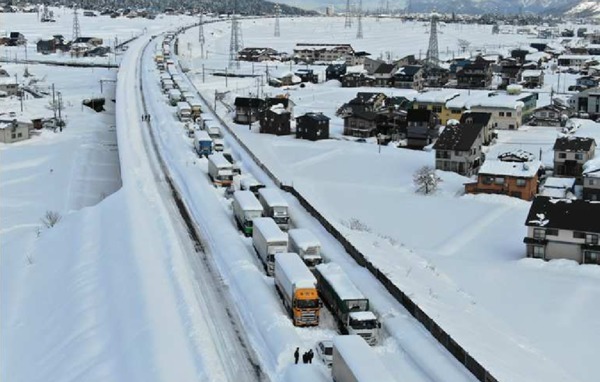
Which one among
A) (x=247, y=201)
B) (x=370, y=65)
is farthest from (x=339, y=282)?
(x=370, y=65)

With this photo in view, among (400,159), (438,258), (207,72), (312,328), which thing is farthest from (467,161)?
(207,72)

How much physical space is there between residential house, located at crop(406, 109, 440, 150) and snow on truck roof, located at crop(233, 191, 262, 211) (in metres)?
14.2

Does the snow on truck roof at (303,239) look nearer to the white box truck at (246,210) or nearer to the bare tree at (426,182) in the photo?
the white box truck at (246,210)

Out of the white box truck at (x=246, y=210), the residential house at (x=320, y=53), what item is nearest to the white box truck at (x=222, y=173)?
the white box truck at (x=246, y=210)

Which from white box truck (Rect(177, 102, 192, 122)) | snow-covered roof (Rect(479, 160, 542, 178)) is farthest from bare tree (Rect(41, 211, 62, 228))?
white box truck (Rect(177, 102, 192, 122))

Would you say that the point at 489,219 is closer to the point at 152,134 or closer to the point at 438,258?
the point at 438,258

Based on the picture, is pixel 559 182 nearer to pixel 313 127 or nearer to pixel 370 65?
pixel 313 127

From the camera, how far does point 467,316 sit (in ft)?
41.6

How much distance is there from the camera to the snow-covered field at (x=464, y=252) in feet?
39.2

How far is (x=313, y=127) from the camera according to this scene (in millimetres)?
31359

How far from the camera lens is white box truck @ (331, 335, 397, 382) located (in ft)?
28.7

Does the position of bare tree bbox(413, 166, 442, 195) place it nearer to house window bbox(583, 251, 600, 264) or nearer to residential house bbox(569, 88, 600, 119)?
house window bbox(583, 251, 600, 264)

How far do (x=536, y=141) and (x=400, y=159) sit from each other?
22.6 ft

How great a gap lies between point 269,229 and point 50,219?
763 centimetres
